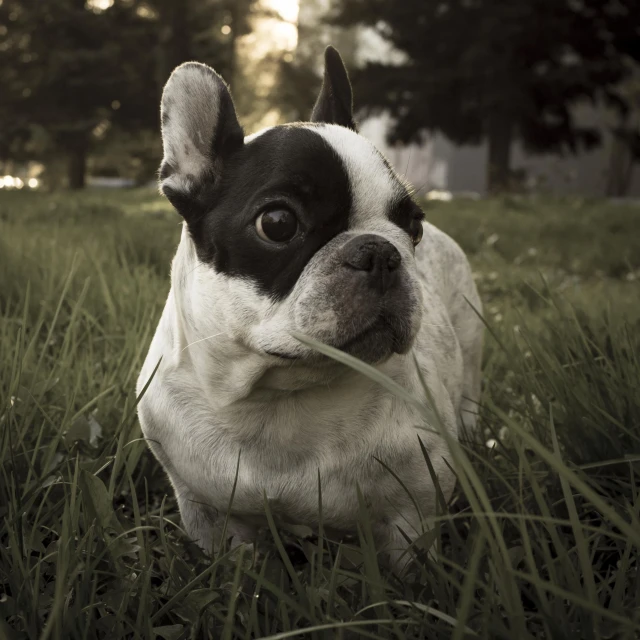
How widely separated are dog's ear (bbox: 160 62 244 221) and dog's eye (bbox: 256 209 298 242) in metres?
0.28

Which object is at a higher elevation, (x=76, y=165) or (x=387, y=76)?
(x=387, y=76)

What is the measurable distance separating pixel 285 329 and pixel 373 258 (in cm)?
27

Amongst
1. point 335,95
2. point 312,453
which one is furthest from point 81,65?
point 312,453

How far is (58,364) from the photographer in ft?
8.39

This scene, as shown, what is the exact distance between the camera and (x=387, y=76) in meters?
17.2

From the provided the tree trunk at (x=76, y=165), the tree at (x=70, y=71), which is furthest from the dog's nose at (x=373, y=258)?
the tree trunk at (x=76, y=165)

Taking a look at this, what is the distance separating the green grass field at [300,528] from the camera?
4.27ft

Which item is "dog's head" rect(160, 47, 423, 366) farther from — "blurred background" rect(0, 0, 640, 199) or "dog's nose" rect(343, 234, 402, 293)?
"blurred background" rect(0, 0, 640, 199)

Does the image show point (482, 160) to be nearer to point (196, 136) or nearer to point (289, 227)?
point (196, 136)

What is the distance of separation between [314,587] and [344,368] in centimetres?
60

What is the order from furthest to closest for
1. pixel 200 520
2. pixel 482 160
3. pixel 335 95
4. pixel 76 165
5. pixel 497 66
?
pixel 482 160 → pixel 76 165 → pixel 497 66 → pixel 335 95 → pixel 200 520

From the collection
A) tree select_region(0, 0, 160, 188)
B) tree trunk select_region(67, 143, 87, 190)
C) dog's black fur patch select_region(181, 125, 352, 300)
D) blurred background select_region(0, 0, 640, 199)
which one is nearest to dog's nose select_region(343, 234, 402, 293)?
dog's black fur patch select_region(181, 125, 352, 300)

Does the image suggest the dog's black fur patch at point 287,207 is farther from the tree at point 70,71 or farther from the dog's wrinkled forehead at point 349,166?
the tree at point 70,71

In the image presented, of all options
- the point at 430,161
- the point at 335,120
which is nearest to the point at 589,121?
the point at 430,161
